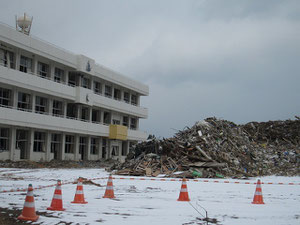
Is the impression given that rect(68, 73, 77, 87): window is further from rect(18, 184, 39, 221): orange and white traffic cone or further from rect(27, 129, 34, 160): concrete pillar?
rect(18, 184, 39, 221): orange and white traffic cone

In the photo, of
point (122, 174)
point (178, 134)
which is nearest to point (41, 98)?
point (178, 134)

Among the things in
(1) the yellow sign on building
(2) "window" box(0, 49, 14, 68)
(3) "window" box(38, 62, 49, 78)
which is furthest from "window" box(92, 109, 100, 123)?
(2) "window" box(0, 49, 14, 68)

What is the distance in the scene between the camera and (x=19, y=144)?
42.0 m

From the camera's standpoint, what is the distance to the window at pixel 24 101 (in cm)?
4147

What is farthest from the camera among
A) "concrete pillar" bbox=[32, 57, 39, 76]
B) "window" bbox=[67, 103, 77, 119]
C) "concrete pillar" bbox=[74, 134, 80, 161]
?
"window" bbox=[67, 103, 77, 119]

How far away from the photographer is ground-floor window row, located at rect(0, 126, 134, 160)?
40031mm

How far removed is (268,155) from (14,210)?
1044 inches

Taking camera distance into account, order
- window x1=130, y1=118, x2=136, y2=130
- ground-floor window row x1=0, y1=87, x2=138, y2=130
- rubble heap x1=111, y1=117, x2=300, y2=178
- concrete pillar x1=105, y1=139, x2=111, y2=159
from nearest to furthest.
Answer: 1. rubble heap x1=111, y1=117, x2=300, y2=178
2. ground-floor window row x1=0, y1=87, x2=138, y2=130
3. concrete pillar x1=105, y1=139, x2=111, y2=159
4. window x1=130, y1=118, x2=136, y2=130

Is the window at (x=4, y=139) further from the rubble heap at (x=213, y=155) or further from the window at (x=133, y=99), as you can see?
the window at (x=133, y=99)

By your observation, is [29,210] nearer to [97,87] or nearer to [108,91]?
[97,87]

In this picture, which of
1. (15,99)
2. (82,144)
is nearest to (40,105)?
(15,99)

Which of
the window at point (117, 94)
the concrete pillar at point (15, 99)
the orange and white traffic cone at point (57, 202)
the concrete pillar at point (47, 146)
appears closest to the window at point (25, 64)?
the concrete pillar at point (15, 99)

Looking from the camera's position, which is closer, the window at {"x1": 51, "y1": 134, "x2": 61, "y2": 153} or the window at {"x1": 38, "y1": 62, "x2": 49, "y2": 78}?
the window at {"x1": 38, "y1": 62, "x2": 49, "y2": 78}

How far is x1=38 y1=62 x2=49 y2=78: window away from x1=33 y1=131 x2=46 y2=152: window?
6.34 meters
